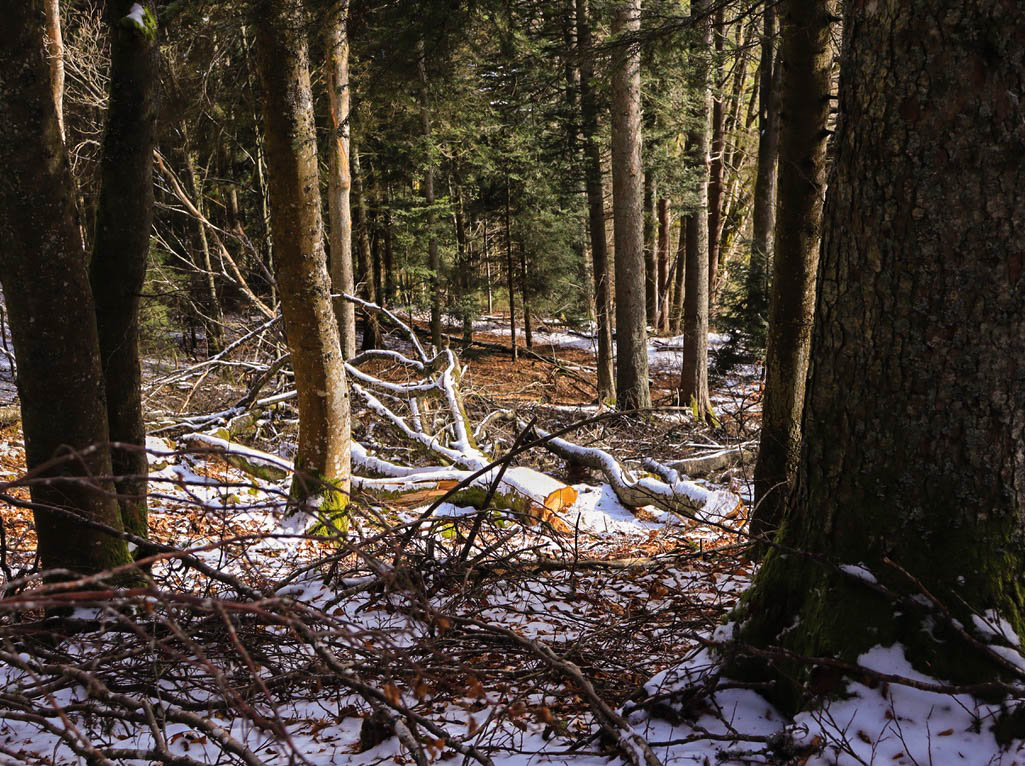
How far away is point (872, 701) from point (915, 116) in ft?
6.13

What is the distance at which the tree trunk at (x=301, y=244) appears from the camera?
19.5ft

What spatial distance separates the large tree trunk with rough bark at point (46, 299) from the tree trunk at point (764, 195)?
34.5 feet

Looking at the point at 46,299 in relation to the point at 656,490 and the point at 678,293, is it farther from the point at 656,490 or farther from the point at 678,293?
the point at 678,293

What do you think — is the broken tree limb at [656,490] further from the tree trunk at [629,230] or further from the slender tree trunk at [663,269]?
the slender tree trunk at [663,269]

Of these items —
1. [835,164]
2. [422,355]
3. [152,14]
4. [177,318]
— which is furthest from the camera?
[177,318]

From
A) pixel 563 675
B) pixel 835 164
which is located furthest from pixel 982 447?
pixel 563 675

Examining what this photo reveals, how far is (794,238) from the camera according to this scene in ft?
15.8

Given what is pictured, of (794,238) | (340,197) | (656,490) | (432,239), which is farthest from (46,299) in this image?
(432,239)

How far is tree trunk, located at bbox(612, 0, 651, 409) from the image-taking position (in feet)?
40.8

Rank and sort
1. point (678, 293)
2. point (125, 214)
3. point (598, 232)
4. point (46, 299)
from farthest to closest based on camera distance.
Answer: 1. point (678, 293)
2. point (598, 232)
3. point (125, 214)
4. point (46, 299)

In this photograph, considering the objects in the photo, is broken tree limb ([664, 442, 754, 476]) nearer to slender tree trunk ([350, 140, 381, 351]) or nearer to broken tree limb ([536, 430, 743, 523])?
broken tree limb ([536, 430, 743, 523])

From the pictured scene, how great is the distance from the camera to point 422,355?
33.5ft

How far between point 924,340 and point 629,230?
10841 mm

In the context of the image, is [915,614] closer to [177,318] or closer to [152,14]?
[152,14]
